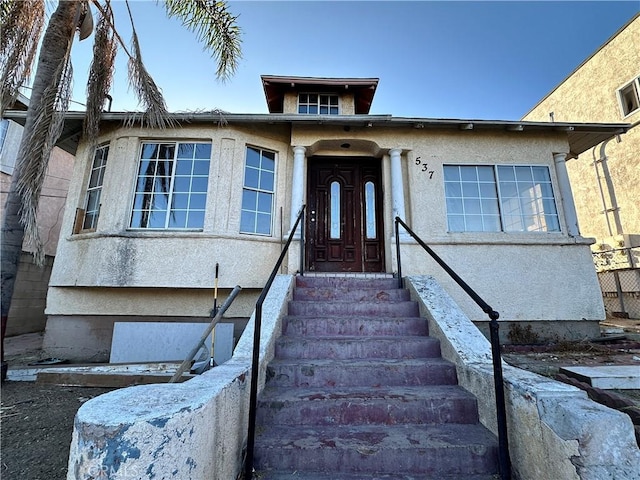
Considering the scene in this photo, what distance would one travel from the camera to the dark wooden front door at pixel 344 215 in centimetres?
621

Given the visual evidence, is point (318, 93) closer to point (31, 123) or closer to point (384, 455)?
point (31, 123)

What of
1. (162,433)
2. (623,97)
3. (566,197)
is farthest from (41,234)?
(623,97)

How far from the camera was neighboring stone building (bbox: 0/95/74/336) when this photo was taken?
7.95m

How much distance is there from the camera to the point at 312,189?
6.45 metres

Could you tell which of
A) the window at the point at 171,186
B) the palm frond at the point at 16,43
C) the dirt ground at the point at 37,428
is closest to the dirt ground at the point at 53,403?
the dirt ground at the point at 37,428

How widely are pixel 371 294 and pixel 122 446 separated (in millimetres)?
3210

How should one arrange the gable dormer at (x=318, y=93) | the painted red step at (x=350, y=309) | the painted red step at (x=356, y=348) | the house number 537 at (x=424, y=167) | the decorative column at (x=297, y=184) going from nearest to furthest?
the painted red step at (x=356, y=348) → the painted red step at (x=350, y=309) → the decorative column at (x=297, y=184) → the house number 537 at (x=424, y=167) → the gable dormer at (x=318, y=93)

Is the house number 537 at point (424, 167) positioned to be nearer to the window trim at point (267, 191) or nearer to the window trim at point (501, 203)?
the window trim at point (501, 203)

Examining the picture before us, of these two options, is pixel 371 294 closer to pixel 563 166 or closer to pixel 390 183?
pixel 390 183

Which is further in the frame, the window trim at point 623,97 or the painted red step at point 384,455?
the window trim at point 623,97

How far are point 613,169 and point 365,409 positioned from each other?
14.7 meters

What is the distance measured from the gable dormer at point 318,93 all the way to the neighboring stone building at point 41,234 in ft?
22.6

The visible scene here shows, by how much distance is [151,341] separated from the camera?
4.97 m

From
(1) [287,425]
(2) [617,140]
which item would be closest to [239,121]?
(1) [287,425]
